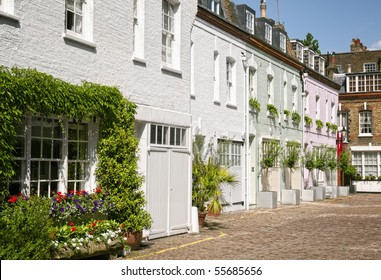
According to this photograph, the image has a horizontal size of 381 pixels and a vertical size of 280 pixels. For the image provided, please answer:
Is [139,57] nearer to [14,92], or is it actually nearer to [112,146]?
[112,146]

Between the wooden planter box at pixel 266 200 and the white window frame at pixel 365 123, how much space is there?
22152mm

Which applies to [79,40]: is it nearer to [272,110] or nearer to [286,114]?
[272,110]

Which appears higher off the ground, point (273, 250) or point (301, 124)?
point (301, 124)

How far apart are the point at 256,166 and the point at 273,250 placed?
12.5 metres

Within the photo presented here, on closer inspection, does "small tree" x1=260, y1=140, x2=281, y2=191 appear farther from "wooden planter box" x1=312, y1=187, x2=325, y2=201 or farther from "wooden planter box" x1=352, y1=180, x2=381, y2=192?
"wooden planter box" x1=352, y1=180, x2=381, y2=192

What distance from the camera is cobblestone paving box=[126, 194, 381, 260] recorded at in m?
11.4

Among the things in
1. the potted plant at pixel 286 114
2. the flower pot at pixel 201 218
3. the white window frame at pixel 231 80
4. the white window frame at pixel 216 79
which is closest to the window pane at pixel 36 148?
the flower pot at pixel 201 218

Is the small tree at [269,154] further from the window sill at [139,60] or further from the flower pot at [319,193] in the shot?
the window sill at [139,60]

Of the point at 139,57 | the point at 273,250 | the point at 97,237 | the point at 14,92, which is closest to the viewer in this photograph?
the point at 14,92

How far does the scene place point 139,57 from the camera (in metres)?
12.9

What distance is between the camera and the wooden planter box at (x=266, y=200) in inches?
945

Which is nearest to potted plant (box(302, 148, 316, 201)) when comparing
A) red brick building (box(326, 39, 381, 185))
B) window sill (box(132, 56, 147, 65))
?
red brick building (box(326, 39, 381, 185))

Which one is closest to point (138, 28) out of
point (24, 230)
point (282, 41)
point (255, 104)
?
point (24, 230)

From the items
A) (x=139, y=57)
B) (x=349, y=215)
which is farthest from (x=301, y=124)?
(x=139, y=57)
